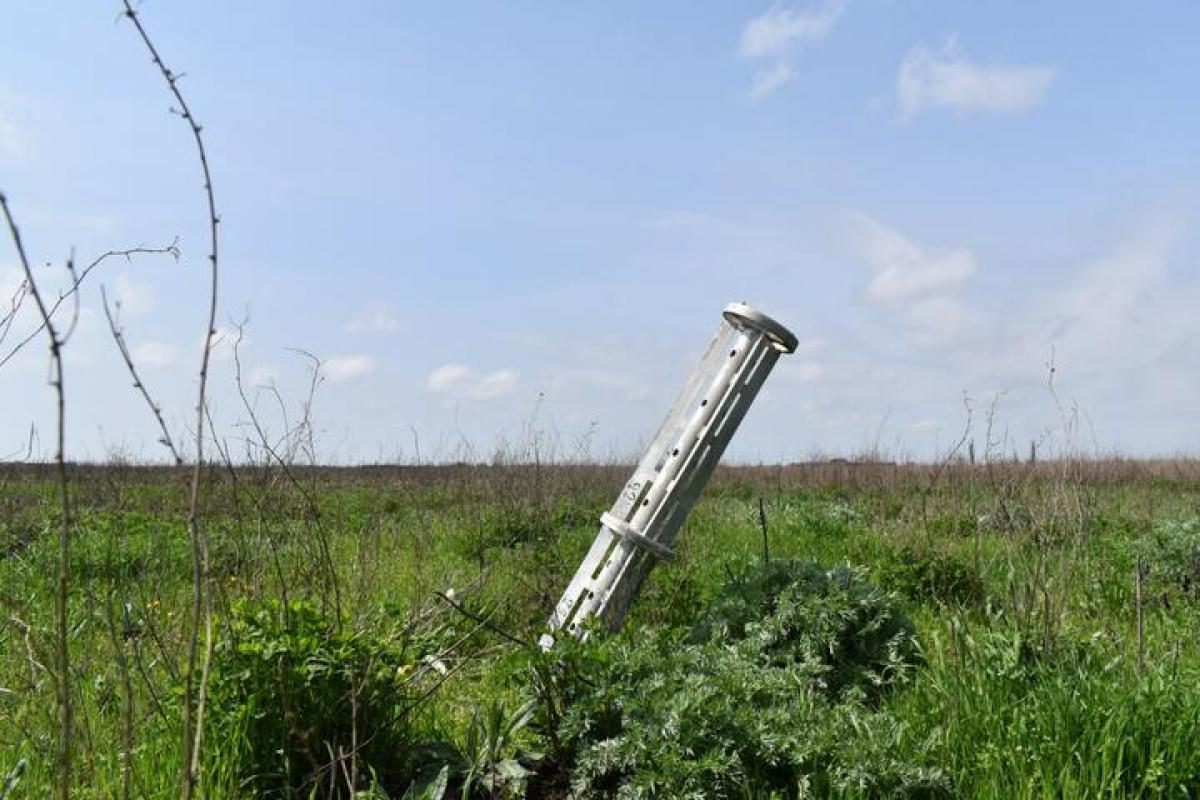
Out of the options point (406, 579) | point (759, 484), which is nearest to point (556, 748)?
point (406, 579)

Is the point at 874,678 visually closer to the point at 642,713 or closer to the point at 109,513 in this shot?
the point at 642,713

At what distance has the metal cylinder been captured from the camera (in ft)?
16.2

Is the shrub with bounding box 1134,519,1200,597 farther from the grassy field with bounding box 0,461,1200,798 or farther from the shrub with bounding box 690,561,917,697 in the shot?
the shrub with bounding box 690,561,917,697

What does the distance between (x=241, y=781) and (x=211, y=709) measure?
0.26 m

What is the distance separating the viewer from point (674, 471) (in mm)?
4926

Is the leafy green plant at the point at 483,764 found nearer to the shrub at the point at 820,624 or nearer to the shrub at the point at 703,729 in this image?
the shrub at the point at 703,729

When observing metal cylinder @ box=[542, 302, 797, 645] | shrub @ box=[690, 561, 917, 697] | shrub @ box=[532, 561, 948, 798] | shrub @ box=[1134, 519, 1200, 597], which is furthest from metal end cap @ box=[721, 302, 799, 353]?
shrub @ box=[1134, 519, 1200, 597]

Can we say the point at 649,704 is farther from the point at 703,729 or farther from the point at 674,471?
the point at 674,471

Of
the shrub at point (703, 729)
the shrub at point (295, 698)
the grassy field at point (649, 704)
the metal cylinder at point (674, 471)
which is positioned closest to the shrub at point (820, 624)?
the grassy field at point (649, 704)

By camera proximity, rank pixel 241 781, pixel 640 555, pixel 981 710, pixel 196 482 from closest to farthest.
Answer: pixel 196 482 < pixel 241 781 < pixel 981 710 < pixel 640 555

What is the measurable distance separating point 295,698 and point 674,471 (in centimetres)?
210

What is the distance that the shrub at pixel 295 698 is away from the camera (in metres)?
3.43

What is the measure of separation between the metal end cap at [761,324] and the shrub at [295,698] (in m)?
2.29

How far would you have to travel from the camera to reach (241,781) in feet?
11.2
